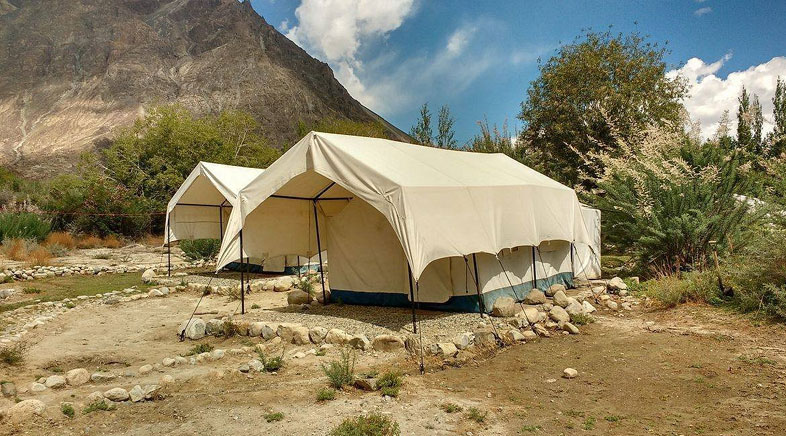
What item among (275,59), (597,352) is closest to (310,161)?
(597,352)

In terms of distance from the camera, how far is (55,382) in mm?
4949

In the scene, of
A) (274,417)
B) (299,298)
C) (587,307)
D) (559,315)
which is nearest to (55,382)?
(274,417)

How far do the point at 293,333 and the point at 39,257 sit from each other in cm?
1363

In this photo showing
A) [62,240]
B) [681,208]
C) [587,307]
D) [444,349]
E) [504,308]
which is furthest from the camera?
[62,240]

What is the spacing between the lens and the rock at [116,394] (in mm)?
4527

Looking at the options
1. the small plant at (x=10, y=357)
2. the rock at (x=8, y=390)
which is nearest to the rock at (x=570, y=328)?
the rock at (x=8, y=390)

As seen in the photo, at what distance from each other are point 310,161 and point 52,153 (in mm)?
47214

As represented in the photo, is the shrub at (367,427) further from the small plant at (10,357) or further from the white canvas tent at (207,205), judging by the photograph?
the white canvas tent at (207,205)

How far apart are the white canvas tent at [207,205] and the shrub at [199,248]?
1.57 metres

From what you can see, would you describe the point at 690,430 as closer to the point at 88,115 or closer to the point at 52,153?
the point at 52,153

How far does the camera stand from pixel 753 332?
6434 mm

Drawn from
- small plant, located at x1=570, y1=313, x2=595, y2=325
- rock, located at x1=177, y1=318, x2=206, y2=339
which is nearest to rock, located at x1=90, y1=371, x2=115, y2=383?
rock, located at x1=177, y1=318, x2=206, y2=339

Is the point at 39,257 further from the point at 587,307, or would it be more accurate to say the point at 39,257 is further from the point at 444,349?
the point at 587,307

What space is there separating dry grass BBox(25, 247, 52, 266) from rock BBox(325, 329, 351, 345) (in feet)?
42.4
